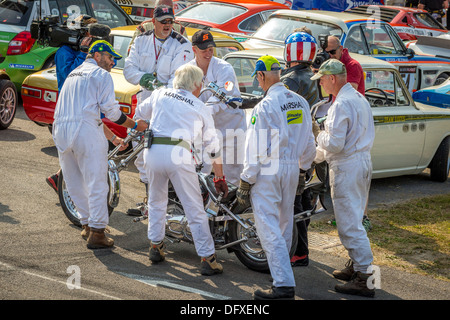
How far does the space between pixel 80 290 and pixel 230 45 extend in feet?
20.2

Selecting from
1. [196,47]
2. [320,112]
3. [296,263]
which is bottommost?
[296,263]

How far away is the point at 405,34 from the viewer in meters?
18.1

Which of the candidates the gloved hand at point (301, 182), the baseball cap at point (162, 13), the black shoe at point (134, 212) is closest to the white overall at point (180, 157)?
the gloved hand at point (301, 182)

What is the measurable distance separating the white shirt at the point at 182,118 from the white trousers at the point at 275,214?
804mm

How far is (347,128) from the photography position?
245 inches

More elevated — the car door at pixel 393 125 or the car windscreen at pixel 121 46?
the car windscreen at pixel 121 46

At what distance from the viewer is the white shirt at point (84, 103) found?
22.4ft

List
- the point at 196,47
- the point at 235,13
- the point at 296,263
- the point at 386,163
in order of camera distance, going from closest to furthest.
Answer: the point at 296,263
the point at 196,47
the point at 386,163
the point at 235,13

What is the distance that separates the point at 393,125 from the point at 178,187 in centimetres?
429

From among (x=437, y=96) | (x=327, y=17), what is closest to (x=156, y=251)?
(x=437, y=96)

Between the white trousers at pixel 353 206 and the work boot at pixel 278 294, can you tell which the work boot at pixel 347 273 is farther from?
the work boot at pixel 278 294

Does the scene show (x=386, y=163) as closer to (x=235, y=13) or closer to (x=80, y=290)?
(x=80, y=290)

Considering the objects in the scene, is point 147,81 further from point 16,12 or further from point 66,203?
point 16,12

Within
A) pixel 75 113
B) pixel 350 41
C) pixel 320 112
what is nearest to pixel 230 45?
pixel 350 41
